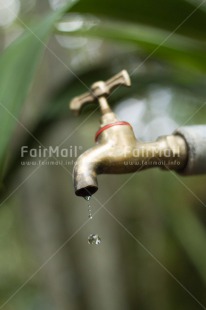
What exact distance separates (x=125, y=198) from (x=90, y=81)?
1.68ft

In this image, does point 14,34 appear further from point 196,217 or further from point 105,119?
point 105,119

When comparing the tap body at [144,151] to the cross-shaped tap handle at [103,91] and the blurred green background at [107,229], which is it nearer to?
the cross-shaped tap handle at [103,91]

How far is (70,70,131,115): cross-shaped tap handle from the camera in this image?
1.58 ft

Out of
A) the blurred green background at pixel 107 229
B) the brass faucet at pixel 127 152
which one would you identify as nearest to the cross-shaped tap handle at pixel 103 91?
the brass faucet at pixel 127 152

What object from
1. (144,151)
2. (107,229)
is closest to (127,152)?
(144,151)

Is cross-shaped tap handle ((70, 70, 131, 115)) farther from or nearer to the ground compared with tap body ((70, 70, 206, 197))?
farther from the ground

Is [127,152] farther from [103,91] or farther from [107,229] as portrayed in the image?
[107,229]

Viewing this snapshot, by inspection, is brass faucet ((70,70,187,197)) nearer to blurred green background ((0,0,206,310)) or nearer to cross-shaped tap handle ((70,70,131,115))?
cross-shaped tap handle ((70,70,131,115))

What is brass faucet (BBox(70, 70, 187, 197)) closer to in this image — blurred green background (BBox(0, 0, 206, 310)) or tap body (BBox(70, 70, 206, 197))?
tap body (BBox(70, 70, 206, 197))

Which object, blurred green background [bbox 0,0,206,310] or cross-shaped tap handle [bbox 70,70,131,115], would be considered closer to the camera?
cross-shaped tap handle [bbox 70,70,131,115]

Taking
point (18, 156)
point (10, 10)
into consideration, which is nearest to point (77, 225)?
point (18, 156)

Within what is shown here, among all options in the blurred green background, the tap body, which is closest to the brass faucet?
the tap body

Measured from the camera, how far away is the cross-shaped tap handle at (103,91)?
0.48 metres

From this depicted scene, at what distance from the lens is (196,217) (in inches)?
42.0
